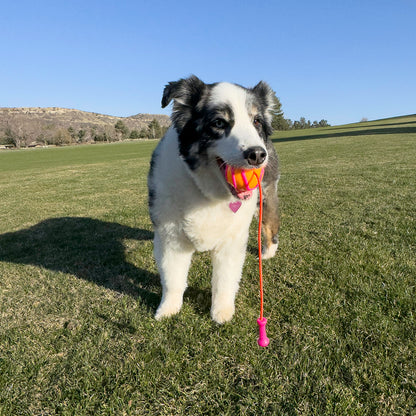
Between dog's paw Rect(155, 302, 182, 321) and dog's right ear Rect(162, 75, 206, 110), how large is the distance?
1983 mm

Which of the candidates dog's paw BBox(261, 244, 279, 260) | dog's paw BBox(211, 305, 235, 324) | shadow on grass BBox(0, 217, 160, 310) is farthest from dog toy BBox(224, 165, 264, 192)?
dog's paw BBox(261, 244, 279, 260)

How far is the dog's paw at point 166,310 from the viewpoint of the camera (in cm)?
293

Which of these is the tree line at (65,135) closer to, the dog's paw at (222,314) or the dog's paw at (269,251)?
the dog's paw at (269,251)

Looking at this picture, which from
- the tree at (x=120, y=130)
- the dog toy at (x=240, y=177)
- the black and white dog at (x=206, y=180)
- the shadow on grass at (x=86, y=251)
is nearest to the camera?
the dog toy at (x=240, y=177)

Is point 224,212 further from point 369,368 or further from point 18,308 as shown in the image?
point 18,308

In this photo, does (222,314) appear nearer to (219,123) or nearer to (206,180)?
(206,180)

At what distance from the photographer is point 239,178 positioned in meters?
2.32

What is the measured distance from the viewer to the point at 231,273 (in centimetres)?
298

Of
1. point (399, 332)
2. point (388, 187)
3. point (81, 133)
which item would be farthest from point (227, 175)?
point (81, 133)

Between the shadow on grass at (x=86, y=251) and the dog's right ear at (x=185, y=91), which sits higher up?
the dog's right ear at (x=185, y=91)

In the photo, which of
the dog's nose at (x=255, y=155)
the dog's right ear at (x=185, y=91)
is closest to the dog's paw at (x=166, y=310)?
the dog's nose at (x=255, y=155)

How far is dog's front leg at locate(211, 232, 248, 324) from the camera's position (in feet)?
9.51

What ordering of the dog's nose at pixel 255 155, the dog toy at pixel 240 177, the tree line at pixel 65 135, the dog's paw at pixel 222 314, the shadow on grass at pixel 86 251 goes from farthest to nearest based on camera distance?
the tree line at pixel 65 135, the shadow on grass at pixel 86 251, the dog's paw at pixel 222 314, the dog toy at pixel 240 177, the dog's nose at pixel 255 155

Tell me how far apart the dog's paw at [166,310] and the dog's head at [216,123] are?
1.44 m
